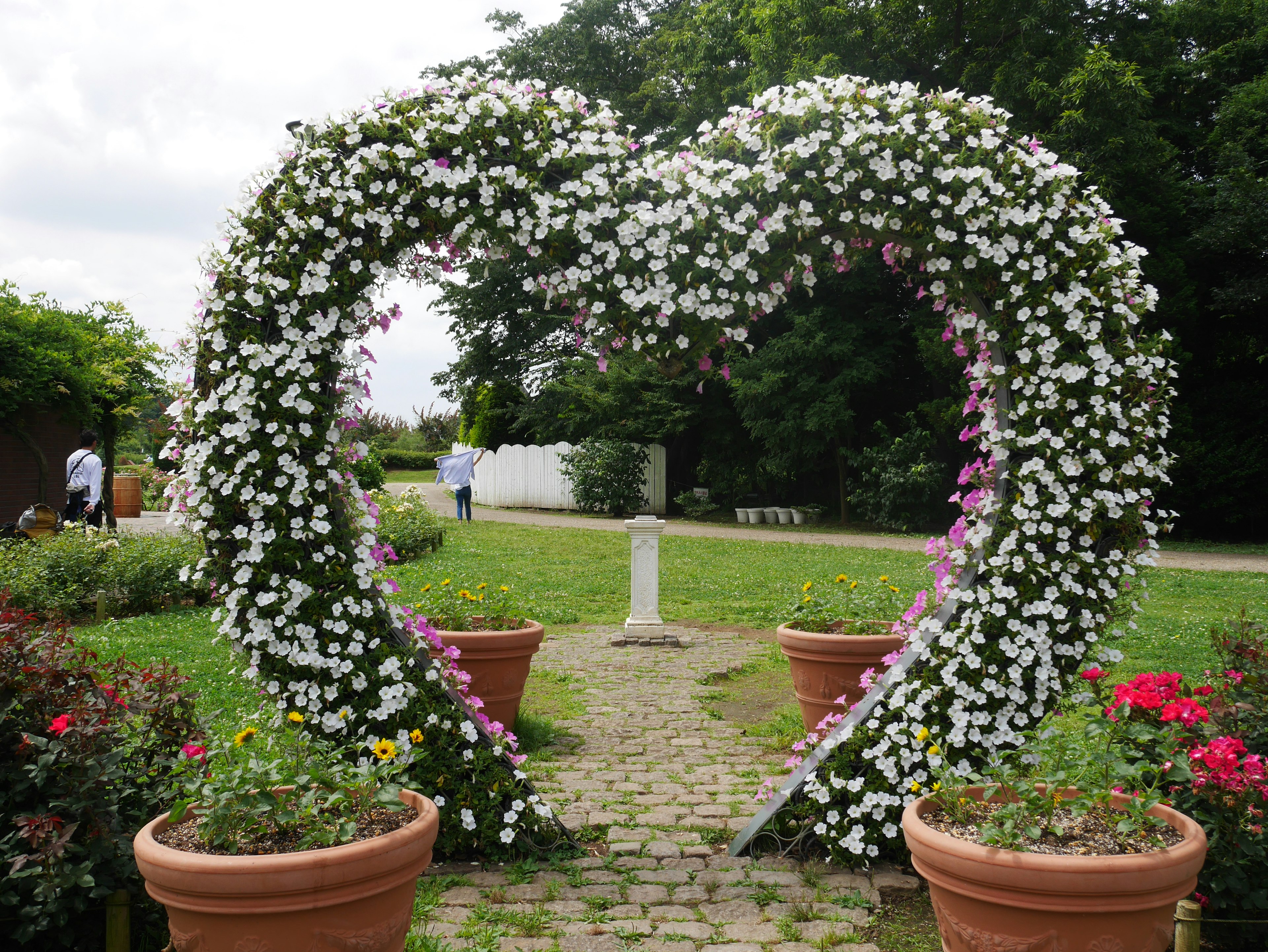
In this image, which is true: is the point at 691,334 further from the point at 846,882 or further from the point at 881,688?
the point at 846,882

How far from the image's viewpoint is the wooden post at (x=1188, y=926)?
249 centimetres

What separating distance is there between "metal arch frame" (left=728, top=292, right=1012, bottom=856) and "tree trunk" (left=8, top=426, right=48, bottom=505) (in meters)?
15.1

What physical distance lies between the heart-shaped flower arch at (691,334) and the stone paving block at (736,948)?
76 cm

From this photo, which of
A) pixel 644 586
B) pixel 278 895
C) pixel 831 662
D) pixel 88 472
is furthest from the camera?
pixel 88 472

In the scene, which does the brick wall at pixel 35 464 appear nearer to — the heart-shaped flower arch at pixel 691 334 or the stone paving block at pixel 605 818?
the heart-shaped flower arch at pixel 691 334

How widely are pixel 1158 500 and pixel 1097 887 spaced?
17.5m

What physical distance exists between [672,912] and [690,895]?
0.16 metres

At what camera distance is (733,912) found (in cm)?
325

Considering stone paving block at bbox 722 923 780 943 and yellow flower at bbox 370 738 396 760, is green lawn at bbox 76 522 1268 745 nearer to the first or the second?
yellow flower at bbox 370 738 396 760

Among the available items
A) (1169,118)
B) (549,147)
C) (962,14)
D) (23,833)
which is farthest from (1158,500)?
(23,833)

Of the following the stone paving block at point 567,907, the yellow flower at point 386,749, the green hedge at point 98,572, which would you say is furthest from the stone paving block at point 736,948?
the green hedge at point 98,572

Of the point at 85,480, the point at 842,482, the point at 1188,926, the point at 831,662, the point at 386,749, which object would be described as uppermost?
the point at 842,482

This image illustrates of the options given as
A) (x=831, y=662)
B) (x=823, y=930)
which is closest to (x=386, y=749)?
(x=823, y=930)

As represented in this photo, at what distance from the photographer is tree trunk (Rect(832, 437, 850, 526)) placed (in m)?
19.8
